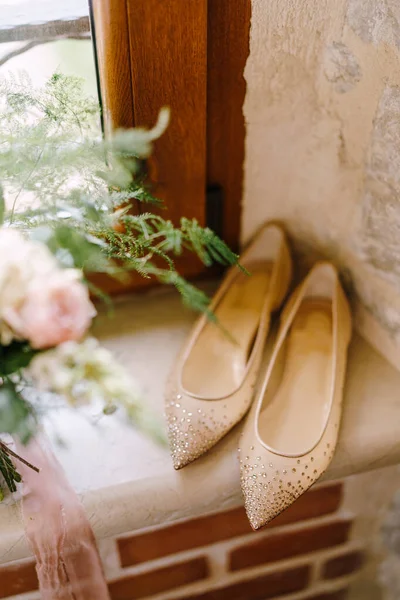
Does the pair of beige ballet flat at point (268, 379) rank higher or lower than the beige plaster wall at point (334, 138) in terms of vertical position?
lower

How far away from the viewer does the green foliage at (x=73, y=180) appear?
57 cm

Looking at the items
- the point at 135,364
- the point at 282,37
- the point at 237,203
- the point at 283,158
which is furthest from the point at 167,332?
the point at 282,37

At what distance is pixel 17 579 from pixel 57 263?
56cm

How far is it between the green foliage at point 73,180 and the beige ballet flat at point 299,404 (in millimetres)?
287

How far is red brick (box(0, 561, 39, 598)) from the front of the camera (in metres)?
0.81

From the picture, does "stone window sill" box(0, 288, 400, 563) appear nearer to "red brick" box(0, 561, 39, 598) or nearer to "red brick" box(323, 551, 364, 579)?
"red brick" box(0, 561, 39, 598)

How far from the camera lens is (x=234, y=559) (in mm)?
954

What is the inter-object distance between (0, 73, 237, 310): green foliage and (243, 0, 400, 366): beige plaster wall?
0.33m

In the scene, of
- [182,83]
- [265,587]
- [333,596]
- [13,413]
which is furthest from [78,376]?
[333,596]

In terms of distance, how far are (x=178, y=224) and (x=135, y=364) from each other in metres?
0.26

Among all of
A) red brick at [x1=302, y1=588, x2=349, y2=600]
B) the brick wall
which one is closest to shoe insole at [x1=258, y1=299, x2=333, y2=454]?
the brick wall

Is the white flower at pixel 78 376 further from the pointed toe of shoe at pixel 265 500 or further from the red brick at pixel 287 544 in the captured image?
the red brick at pixel 287 544

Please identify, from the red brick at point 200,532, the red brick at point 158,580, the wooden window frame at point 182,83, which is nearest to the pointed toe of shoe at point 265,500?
the red brick at point 200,532

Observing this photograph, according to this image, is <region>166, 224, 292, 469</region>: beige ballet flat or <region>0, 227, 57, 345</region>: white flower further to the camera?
<region>166, 224, 292, 469</region>: beige ballet flat
